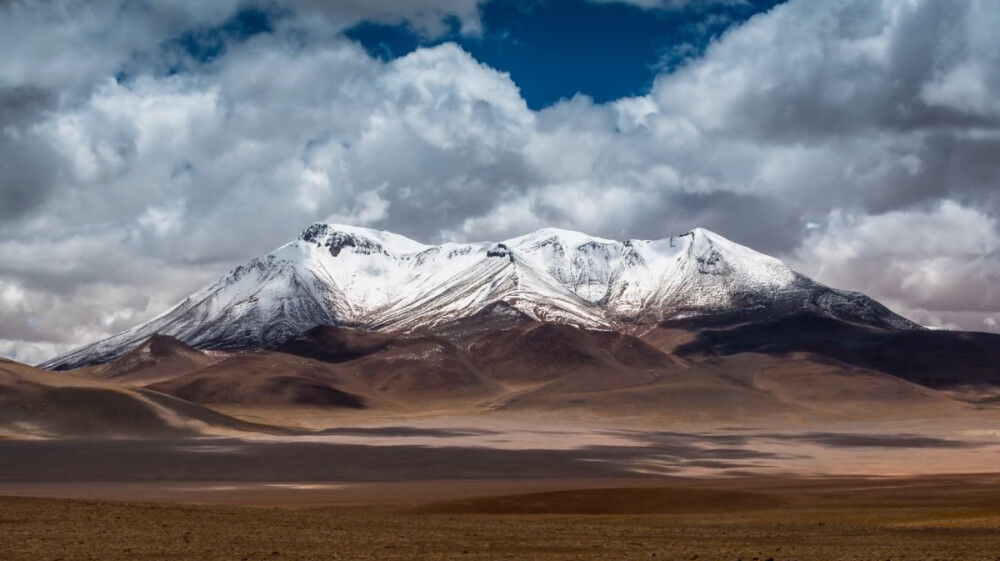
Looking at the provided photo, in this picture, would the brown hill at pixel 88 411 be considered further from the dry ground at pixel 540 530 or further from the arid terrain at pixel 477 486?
the dry ground at pixel 540 530

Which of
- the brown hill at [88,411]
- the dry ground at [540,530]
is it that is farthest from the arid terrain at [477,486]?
the brown hill at [88,411]

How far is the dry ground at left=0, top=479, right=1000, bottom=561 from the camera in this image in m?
27.2

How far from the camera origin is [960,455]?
101m

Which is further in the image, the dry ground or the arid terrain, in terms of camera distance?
the arid terrain

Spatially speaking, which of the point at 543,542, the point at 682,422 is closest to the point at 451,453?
Result: the point at 543,542

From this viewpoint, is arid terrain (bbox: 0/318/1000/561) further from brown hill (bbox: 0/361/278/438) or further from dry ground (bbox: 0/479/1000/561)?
brown hill (bbox: 0/361/278/438)

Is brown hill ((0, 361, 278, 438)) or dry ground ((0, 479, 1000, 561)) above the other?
brown hill ((0, 361, 278, 438))

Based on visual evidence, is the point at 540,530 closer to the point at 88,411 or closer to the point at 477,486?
the point at 477,486

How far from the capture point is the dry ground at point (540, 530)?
2720 centimetres

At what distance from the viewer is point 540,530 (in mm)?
33938

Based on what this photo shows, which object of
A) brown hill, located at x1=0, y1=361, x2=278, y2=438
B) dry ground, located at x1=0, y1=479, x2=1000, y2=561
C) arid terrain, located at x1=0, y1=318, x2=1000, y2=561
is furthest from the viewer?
brown hill, located at x1=0, y1=361, x2=278, y2=438

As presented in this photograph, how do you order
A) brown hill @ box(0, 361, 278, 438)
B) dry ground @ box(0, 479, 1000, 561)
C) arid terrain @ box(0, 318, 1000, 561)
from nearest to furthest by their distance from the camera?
dry ground @ box(0, 479, 1000, 561), arid terrain @ box(0, 318, 1000, 561), brown hill @ box(0, 361, 278, 438)

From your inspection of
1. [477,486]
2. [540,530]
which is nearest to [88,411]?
[477,486]

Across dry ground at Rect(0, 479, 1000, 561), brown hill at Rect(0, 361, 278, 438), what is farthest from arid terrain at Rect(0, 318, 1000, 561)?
brown hill at Rect(0, 361, 278, 438)
